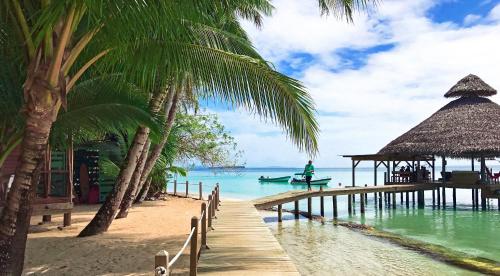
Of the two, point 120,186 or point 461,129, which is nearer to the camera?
point 120,186

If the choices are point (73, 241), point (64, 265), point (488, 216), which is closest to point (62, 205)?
point (73, 241)

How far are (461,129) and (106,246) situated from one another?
21.7m

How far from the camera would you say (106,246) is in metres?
9.03

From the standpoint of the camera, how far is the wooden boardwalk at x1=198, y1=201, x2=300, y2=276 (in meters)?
6.10

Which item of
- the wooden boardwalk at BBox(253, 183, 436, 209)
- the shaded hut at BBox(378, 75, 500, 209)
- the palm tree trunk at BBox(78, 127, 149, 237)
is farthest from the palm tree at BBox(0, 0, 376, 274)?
the shaded hut at BBox(378, 75, 500, 209)

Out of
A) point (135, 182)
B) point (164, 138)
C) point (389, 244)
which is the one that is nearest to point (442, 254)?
point (389, 244)

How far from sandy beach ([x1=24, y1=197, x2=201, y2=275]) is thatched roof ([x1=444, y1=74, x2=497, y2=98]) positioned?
21.5m

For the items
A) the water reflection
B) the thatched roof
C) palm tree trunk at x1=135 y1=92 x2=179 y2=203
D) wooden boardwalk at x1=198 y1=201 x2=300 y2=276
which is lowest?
the water reflection

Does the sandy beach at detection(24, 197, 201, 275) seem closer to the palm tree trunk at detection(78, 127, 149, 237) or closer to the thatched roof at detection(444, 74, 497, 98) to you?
the palm tree trunk at detection(78, 127, 149, 237)

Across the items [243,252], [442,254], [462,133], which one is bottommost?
[442,254]

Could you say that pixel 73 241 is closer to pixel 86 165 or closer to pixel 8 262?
pixel 8 262

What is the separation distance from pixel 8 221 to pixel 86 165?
13.5 meters

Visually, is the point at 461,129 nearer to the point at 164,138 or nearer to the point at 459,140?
the point at 459,140

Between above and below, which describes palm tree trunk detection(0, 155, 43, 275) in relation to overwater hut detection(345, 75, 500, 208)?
below
